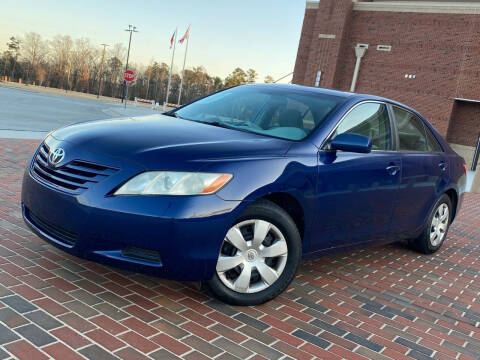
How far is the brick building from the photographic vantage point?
3359 centimetres

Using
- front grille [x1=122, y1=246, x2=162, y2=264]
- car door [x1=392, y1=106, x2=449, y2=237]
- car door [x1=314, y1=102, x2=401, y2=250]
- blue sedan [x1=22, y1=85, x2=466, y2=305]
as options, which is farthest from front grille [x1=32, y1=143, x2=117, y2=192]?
car door [x1=392, y1=106, x2=449, y2=237]

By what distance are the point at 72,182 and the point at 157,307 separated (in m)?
0.98

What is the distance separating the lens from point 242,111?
424 cm

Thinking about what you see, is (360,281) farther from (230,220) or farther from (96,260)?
(96,260)

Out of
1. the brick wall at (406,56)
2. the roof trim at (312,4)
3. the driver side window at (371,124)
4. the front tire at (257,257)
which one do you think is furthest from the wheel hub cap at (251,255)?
the roof trim at (312,4)

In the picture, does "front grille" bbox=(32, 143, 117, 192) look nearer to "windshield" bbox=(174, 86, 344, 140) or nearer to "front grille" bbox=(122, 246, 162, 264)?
"front grille" bbox=(122, 246, 162, 264)

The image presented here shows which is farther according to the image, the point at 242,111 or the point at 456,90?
the point at 456,90

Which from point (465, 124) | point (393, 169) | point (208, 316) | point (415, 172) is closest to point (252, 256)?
point (208, 316)

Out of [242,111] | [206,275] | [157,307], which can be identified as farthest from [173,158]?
[242,111]

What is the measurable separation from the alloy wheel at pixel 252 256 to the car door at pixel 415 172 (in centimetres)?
172

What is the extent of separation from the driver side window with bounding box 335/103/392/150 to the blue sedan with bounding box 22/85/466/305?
0.02m

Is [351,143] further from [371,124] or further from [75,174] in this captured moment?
[75,174]

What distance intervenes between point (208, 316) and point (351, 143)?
64.9 inches

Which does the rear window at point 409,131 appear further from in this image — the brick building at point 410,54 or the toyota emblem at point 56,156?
the brick building at point 410,54
